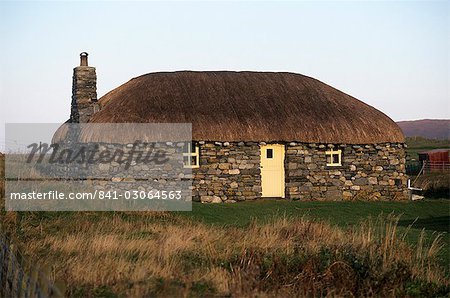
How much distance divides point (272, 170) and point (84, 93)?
7192mm

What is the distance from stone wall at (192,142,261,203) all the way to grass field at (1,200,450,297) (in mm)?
7053

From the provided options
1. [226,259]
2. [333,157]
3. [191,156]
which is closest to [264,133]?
[191,156]

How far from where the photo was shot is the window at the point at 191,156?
70.2 ft

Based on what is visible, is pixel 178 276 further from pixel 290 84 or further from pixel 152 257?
pixel 290 84

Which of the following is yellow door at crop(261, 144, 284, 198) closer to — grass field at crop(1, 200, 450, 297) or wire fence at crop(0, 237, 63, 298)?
grass field at crop(1, 200, 450, 297)

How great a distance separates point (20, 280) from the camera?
651 centimetres

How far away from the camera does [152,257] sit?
32.6 feet

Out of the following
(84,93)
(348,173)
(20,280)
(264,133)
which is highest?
(84,93)

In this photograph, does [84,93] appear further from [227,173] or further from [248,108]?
[227,173]

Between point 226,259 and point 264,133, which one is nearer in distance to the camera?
point 226,259

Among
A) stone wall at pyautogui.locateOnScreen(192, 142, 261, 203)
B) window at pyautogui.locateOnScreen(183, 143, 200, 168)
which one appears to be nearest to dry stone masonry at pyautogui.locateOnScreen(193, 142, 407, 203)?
stone wall at pyautogui.locateOnScreen(192, 142, 261, 203)

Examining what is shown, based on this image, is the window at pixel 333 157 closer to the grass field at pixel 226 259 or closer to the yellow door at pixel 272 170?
the yellow door at pixel 272 170

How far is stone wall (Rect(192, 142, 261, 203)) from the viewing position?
21344 mm

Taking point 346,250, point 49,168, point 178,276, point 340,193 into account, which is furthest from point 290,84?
point 178,276
